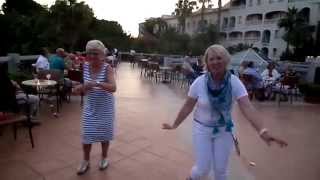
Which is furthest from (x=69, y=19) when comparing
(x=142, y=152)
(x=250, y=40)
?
(x=250, y=40)

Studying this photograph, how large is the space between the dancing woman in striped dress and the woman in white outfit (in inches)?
48.6

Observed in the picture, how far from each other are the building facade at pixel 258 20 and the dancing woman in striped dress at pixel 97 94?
145ft

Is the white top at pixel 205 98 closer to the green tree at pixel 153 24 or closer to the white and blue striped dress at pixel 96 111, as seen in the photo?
the white and blue striped dress at pixel 96 111

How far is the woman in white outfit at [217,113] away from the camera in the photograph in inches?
124

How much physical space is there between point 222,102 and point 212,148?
380 mm

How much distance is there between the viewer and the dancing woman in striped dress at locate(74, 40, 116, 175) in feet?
13.4

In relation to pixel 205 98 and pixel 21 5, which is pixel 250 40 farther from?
pixel 205 98

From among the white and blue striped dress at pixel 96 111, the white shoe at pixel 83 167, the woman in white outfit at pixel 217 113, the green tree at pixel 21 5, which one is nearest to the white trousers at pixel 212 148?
the woman in white outfit at pixel 217 113

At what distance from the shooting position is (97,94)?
163 inches

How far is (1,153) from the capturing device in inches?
193

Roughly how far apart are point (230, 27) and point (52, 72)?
5115 centimetres

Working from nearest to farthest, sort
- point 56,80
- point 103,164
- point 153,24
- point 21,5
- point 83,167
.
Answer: point 83,167 < point 103,164 < point 56,80 < point 21,5 < point 153,24

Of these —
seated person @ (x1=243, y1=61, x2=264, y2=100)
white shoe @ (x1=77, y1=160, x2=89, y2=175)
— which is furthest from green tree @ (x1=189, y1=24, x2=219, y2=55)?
white shoe @ (x1=77, y1=160, x2=89, y2=175)

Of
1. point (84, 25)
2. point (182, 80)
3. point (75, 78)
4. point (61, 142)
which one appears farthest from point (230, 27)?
point (61, 142)
